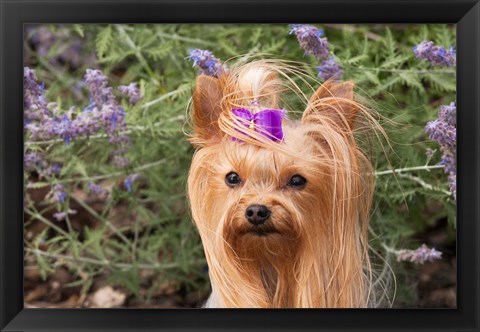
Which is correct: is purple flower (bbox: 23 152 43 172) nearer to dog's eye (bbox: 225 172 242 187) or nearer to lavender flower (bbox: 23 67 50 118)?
lavender flower (bbox: 23 67 50 118)

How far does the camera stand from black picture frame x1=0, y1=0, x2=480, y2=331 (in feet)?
Result: 7.75

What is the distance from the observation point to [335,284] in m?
2.32

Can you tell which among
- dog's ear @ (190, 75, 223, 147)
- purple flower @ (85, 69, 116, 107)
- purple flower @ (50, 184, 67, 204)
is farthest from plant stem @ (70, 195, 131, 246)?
dog's ear @ (190, 75, 223, 147)

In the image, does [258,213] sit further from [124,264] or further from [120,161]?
[124,264]

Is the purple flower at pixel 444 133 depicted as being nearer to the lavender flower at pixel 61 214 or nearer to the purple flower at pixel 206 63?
the purple flower at pixel 206 63

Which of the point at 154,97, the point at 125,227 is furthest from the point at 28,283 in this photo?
the point at 154,97

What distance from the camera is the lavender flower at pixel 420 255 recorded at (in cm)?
286

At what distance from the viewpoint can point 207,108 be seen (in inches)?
88.7

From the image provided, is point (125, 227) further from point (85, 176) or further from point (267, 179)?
point (267, 179)

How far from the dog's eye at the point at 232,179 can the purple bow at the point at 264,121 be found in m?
0.10

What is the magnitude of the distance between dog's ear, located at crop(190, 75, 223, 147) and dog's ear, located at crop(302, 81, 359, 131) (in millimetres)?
259

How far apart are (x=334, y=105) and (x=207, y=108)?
0.37 meters
